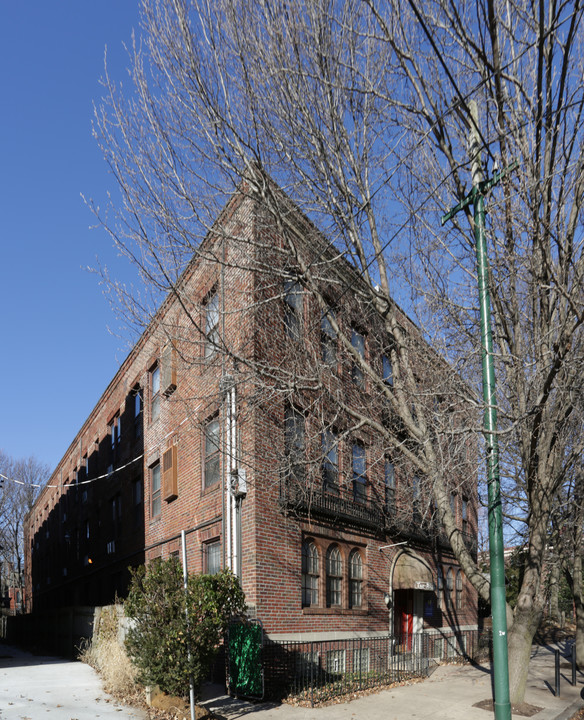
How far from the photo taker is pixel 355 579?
16781 mm

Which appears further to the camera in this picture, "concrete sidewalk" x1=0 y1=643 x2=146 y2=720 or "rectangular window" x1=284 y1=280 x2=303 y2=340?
"rectangular window" x1=284 y1=280 x2=303 y2=340

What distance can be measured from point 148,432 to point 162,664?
11816 mm

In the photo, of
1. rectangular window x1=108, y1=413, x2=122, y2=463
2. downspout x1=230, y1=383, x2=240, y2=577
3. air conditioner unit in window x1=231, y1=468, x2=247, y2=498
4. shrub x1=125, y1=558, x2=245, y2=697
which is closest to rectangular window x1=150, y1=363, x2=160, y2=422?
rectangular window x1=108, y1=413, x2=122, y2=463

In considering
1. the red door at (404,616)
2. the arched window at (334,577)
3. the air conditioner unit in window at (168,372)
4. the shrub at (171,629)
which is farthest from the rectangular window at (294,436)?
the red door at (404,616)

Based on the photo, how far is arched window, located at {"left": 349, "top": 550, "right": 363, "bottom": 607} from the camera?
16.6 meters

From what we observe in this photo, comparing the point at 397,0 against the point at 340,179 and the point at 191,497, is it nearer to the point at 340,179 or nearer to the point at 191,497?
the point at 340,179

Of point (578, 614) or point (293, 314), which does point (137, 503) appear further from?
point (578, 614)

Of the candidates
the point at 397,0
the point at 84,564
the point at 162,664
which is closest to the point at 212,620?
the point at 162,664

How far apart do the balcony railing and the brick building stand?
49mm

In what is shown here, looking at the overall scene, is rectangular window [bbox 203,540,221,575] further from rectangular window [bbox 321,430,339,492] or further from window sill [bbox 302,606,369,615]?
rectangular window [bbox 321,430,339,492]

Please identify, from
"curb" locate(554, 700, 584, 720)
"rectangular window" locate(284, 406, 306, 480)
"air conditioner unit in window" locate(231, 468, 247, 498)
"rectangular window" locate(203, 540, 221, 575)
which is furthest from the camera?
"rectangular window" locate(203, 540, 221, 575)

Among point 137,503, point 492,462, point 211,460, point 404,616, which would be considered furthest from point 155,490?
point 492,462

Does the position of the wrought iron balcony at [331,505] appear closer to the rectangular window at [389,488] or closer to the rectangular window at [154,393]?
the rectangular window at [389,488]

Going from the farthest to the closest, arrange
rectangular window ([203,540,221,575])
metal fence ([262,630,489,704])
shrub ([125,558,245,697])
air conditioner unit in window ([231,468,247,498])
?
1. rectangular window ([203,540,221,575])
2. air conditioner unit in window ([231,468,247,498])
3. metal fence ([262,630,489,704])
4. shrub ([125,558,245,697])
